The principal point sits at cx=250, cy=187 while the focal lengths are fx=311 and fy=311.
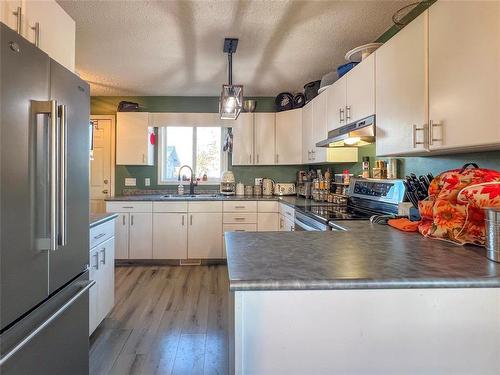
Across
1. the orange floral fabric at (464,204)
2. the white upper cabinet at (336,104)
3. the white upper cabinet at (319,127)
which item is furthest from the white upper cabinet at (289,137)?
the orange floral fabric at (464,204)

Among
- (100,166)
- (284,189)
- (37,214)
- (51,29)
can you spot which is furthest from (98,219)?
(284,189)

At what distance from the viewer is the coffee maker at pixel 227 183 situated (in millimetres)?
4328

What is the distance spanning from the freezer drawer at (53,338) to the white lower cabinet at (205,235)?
2283 millimetres

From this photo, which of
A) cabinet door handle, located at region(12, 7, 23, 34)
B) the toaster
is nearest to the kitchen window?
the toaster

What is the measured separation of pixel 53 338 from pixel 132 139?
10.9 feet

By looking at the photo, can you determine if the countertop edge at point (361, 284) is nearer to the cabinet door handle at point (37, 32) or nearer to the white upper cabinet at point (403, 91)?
the white upper cabinet at point (403, 91)

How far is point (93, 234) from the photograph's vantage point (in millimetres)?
2029

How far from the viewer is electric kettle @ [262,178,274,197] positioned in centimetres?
446

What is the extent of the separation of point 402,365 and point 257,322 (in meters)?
0.43

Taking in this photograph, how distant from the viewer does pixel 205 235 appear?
3902 mm

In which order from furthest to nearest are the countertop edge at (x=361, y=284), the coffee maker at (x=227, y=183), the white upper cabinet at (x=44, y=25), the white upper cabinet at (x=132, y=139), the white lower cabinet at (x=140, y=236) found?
the coffee maker at (x=227, y=183), the white upper cabinet at (x=132, y=139), the white lower cabinet at (x=140, y=236), the white upper cabinet at (x=44, y=25), the countertop edge at (x=361, y=284)

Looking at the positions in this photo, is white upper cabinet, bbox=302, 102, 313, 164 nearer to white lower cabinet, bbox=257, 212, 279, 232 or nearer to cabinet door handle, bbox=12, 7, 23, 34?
white lower cabinet, bbox=257, 212, 279, 232

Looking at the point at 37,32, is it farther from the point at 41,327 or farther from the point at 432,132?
the point at 432,132

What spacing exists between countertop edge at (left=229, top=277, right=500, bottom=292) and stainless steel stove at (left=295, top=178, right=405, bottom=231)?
0.94m
